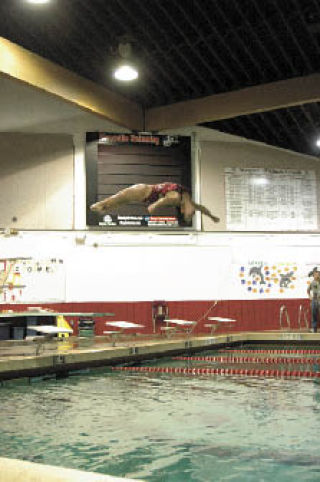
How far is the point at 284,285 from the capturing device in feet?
47.3

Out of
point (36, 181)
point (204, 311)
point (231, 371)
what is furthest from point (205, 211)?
point (231, 371)

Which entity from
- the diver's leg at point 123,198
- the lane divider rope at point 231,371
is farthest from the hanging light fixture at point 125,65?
the lane divider rope at point 231,371

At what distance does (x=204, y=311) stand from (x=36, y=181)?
15.8ft

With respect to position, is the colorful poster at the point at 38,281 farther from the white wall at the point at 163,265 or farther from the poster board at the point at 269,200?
the poster board at the point at 269,200

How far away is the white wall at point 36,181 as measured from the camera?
13094 millimetres

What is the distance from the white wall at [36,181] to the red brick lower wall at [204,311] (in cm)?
194

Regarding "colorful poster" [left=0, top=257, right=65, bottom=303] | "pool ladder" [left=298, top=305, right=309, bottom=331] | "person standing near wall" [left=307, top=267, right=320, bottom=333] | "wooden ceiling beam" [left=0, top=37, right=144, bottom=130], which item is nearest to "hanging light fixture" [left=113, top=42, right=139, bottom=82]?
"wooden ceiling beam" [left=0, top=37, right=144, bottom=130]

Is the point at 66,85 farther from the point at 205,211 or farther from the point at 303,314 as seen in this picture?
the point at 303,314

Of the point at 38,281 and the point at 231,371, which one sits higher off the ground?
the point at 38,281

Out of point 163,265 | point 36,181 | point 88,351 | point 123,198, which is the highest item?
point 36,181

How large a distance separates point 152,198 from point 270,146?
3406 millimetres

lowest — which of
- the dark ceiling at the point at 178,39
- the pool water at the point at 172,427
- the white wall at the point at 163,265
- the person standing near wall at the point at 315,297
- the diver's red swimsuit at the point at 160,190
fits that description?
the pool water at the point at 172,427

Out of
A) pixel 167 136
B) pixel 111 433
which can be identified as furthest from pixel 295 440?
pixel 167 136

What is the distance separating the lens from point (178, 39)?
10.6m
